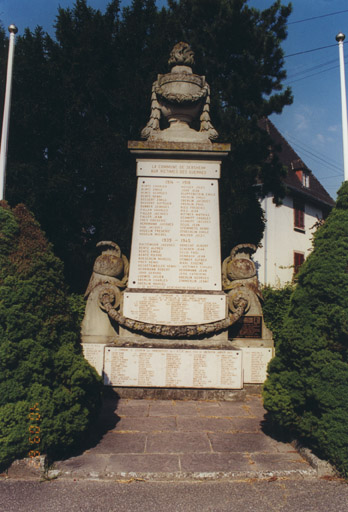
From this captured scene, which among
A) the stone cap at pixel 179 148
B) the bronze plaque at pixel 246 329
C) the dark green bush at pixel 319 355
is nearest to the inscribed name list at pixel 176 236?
the stone cap at pixel 179 148

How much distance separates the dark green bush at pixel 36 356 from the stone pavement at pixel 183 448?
36cm

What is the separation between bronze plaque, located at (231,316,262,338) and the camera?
6297 millimetres

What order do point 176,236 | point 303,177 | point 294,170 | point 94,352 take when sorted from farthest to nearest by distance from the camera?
point 303,177 < point 294,170 < point 176,236 < point 94,352

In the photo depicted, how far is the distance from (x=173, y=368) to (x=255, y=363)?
143 cm

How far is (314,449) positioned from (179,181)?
4621 millimetres

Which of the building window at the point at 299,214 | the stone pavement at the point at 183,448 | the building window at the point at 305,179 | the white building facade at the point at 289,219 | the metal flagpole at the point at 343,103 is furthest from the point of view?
the building window at the point at 305,179

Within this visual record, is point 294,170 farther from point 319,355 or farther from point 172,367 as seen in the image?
point 319,355

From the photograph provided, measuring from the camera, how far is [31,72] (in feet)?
46.0

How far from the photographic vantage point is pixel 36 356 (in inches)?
135

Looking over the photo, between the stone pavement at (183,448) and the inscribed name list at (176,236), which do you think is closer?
the stone pavement at (183,448)

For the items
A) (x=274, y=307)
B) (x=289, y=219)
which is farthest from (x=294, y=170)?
(x=274, y=307)

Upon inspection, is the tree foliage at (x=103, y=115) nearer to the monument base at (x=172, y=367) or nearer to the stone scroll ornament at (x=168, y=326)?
the stone scroll ornament at (x=168, y=326)

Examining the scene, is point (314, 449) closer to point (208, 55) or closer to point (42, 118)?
point (42, 118)

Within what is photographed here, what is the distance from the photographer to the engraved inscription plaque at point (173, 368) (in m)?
5.59
